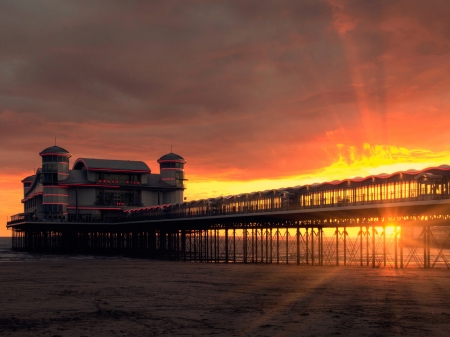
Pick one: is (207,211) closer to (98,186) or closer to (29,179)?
(98,186)

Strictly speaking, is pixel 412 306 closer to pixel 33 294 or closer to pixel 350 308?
pixel 350 308

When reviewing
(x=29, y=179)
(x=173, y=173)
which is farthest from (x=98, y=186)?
(x=29, y=179)

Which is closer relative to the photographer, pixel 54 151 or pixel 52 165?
pixel 54 151

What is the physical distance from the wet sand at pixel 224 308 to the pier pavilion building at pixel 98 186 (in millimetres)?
94804

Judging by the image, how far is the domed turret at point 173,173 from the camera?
145875 mm

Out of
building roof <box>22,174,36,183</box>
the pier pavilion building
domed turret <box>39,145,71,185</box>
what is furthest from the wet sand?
building roof <box>22,174,36,183</box>

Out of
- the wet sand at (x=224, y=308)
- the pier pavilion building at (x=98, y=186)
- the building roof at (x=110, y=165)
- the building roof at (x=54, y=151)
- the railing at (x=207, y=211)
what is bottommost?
the wet sand at (x=224, y=308)

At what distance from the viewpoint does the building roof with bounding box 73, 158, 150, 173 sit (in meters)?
137

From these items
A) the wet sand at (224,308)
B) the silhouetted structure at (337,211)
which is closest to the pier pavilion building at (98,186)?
the silhouetted structure at (337,211)

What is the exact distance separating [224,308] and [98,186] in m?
114

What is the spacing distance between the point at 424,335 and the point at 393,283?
20.1m

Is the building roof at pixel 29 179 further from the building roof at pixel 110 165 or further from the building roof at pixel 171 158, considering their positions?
the building roof at pixel 171 158

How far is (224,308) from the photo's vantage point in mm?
26625

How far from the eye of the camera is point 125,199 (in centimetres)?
14112
